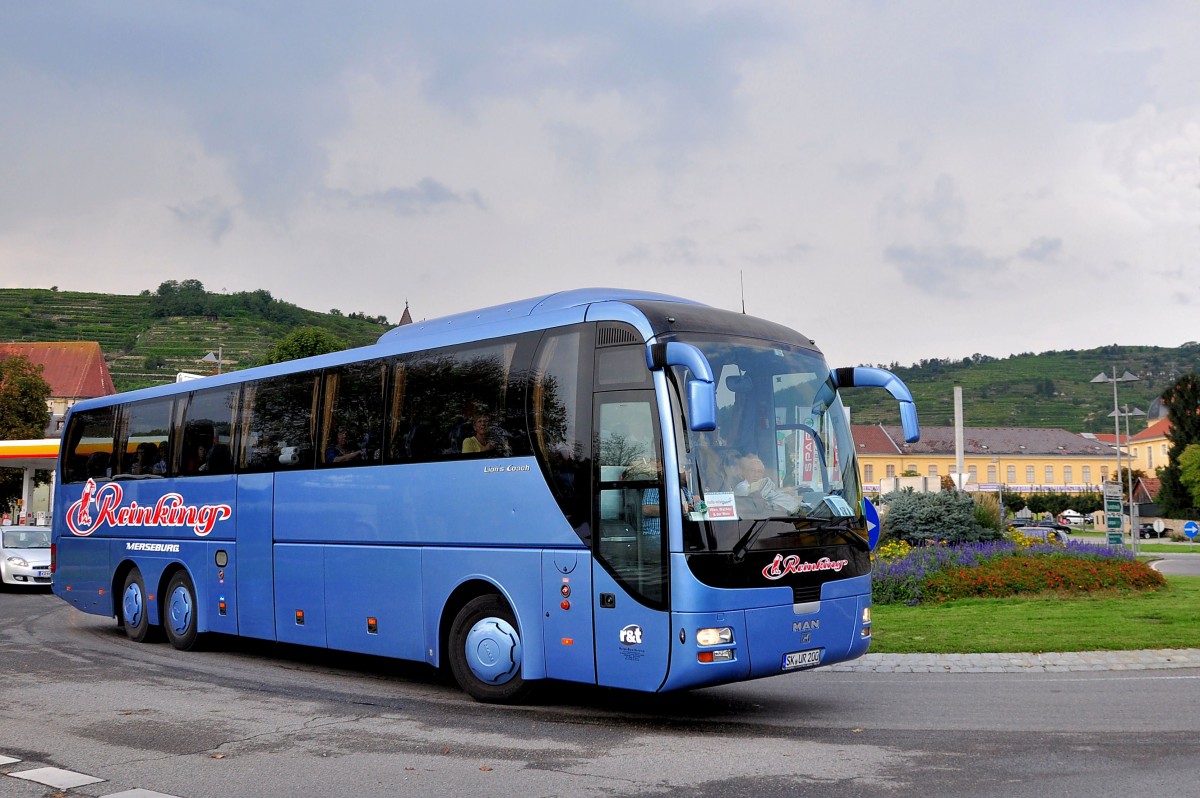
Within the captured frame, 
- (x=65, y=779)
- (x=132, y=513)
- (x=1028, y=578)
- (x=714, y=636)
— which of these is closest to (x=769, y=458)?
(x=714, y=636)

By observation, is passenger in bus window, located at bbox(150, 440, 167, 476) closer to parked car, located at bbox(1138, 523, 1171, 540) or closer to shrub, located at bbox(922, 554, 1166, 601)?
shrub, located at bbox(922, 554, 1166, 601)

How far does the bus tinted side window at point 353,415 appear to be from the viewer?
1141 cm

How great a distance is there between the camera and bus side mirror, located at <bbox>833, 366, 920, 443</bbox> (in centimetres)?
947

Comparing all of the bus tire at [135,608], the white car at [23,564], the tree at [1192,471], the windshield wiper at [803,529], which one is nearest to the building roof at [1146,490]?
the tree at [1192,471]

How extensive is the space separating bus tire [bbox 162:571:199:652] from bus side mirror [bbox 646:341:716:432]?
8420mm

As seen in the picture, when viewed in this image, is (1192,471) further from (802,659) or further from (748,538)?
(748,538)

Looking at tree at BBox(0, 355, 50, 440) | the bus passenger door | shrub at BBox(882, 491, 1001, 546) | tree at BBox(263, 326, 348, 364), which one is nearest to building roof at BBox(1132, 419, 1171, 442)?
tree at BBox(263, 326, 348, 364)

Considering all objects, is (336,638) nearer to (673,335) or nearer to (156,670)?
(156,670)

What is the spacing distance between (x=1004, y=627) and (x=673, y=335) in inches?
340

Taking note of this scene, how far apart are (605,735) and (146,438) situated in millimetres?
9643

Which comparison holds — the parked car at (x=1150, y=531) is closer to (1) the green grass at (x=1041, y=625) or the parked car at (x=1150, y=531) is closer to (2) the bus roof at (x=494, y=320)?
(1) the green grass at (x=1041, y=625)

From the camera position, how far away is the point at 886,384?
32.6 ft

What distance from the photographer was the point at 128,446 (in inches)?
625

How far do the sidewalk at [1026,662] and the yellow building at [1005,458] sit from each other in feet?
390
